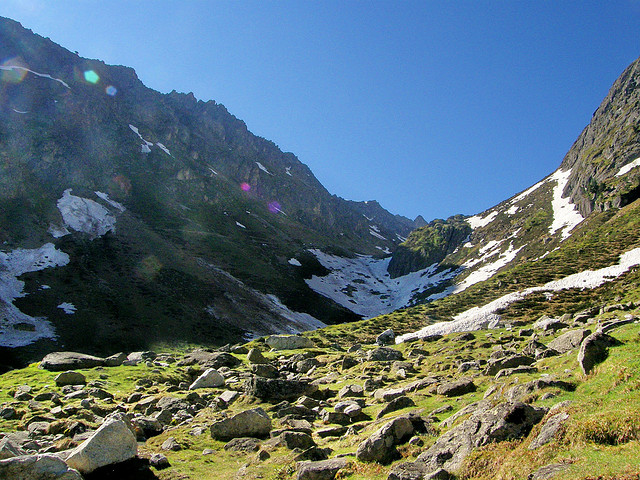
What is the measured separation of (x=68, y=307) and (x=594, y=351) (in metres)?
72.6

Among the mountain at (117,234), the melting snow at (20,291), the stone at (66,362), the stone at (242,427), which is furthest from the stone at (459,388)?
the melting snow at (20,291)

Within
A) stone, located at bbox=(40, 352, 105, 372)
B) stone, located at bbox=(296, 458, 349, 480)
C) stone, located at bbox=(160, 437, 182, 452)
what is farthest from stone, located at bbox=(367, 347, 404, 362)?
stone, located at bbox=(40, 352, 105, 372)

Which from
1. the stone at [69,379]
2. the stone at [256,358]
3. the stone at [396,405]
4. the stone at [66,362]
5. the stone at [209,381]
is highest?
the stone at [66,362]

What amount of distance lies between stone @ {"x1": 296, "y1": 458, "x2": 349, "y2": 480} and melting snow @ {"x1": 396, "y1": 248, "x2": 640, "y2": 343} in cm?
3101

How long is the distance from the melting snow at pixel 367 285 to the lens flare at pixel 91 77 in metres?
141

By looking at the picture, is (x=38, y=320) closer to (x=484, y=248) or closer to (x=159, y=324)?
(x=159, y=324)

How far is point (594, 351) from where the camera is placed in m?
11.0

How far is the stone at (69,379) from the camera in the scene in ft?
76.4

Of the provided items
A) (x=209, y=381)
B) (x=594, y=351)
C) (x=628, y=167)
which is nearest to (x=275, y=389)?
(x=209, y=381)

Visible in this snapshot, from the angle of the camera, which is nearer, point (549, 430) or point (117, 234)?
point (549, 430)

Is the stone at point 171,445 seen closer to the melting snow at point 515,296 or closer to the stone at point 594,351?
the stone at point 594,351

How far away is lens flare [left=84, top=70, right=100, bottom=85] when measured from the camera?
184625 mm

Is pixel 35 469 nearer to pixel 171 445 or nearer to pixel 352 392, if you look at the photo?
pixel 171 445

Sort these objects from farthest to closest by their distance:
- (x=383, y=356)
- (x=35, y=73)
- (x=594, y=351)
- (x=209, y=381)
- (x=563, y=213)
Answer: (x=35, y=73)
(x=563, y=213)
(x=383, y=356)
(x=209, y=381)
(x=594, y=351)
